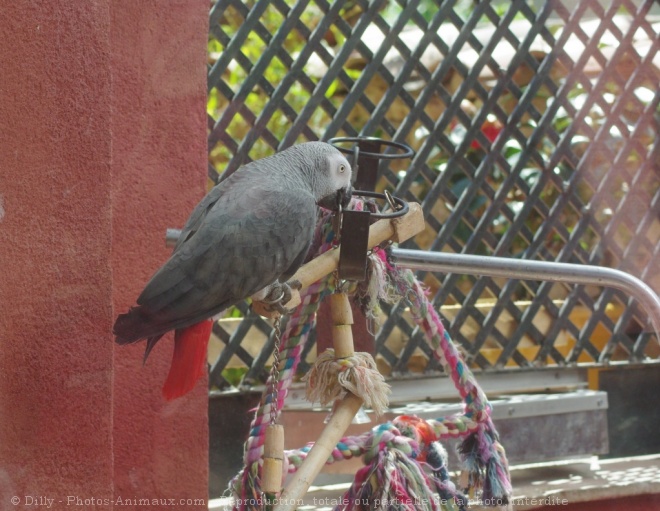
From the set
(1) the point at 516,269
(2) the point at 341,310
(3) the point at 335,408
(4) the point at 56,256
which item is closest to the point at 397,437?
(3) the point at 335,408

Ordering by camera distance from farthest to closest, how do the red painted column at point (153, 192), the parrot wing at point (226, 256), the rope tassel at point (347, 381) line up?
the red painted column at point (153, 192) < the rope tassel at point (347, 381) < the parrot wing at point (226, 256)

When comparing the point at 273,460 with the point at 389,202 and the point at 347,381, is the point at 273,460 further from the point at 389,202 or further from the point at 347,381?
the point at 389,202

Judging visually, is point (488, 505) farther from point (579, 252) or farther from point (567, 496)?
point (579, 252)

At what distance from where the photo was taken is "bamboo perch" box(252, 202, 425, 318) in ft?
4.03

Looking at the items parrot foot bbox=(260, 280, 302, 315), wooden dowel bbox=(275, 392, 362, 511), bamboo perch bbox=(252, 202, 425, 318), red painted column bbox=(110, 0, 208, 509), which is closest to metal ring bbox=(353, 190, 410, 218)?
bamboo perch bbox=(252, 202, 425, 318)

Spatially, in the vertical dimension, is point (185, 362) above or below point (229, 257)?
below

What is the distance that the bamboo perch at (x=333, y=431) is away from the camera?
1192mm

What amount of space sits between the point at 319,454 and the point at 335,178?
416mm

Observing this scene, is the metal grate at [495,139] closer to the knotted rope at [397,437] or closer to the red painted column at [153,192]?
the red painted column at [153,192]

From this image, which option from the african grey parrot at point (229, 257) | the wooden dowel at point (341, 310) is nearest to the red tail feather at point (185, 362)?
the african grey parrot at point (229, 257)

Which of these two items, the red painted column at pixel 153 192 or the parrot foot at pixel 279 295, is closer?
the parrot foot at pixel 279 295

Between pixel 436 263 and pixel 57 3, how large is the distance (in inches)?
27.1

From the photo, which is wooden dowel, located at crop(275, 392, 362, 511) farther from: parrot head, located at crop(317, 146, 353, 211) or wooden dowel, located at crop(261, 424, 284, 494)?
parrot head, located at crop(317, 146, 353, 211)

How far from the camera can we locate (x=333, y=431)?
1.25 metres
